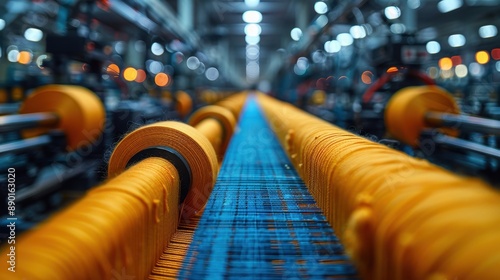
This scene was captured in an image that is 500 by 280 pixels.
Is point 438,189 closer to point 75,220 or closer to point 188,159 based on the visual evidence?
point 75,220

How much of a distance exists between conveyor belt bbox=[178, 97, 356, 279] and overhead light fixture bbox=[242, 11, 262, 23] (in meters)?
16.7

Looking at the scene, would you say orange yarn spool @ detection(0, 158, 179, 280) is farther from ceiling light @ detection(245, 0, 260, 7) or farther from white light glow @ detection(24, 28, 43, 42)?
ceiling light @ detection(245, 0, 260, 7)

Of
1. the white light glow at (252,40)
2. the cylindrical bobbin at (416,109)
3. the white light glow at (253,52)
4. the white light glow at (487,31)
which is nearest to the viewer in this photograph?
the cylindrical bobbin at (416,109)

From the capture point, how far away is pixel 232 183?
192 cm

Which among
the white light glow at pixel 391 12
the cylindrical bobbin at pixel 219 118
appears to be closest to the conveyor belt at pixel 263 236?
the cylindrical bobbin at pixel 219 118

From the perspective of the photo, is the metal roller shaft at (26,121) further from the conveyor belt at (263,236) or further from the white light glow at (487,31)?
the white light glow at (487,31)

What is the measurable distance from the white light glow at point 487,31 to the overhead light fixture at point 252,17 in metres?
9.65

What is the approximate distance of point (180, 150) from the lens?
1.40 m

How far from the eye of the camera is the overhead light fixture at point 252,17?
17.7m

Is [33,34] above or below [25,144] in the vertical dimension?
above

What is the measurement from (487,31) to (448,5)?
400 cm

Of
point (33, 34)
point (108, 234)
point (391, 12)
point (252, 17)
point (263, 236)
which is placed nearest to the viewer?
point (108, 234)

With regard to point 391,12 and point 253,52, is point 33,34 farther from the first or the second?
point 253,52

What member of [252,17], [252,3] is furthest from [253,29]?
[252,3]
